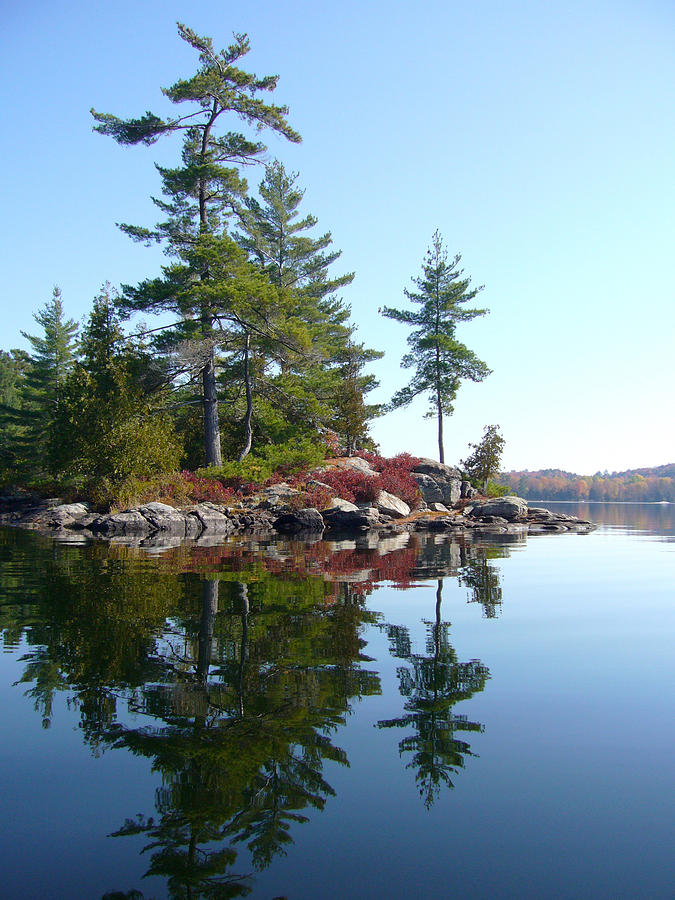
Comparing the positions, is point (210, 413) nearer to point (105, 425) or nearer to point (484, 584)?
point (105, 425)

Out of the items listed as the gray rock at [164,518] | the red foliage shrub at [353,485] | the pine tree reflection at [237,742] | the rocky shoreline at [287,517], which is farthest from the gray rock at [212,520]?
the pine tree reflection at [237,742]

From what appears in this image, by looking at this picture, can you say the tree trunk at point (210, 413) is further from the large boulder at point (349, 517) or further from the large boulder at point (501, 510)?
the large boulder at point (501, 510)

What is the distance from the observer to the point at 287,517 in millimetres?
21625

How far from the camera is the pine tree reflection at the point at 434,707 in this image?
2.71m

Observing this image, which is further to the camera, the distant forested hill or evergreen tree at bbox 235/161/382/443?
the distant forested hill

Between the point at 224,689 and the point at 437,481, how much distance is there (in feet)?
88.7

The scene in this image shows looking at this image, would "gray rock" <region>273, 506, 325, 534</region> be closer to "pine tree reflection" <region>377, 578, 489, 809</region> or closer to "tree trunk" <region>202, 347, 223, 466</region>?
"tree trunk" <region>202, 347, 223, 466</region>

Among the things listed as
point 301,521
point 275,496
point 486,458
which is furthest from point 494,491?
point 301,521

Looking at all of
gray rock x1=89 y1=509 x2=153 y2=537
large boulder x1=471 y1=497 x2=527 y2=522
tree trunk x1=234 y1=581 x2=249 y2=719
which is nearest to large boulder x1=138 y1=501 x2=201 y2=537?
gray rock x1=89 y1=509 x2=153 y2=537

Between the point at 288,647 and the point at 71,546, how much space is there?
32.3 ft

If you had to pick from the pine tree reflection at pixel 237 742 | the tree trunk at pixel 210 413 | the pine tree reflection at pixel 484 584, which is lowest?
the pine tree reflection at pixel 484 584

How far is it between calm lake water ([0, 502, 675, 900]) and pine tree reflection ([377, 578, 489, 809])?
18mm

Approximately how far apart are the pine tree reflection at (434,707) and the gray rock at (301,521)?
16135 millimetres

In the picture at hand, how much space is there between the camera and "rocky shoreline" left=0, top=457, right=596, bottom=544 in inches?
710
